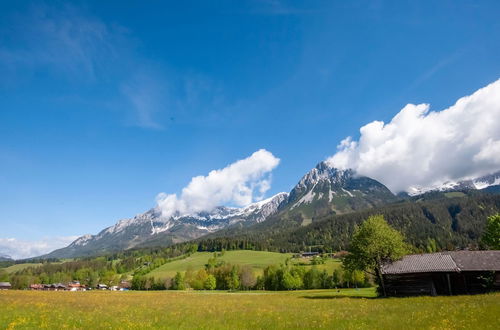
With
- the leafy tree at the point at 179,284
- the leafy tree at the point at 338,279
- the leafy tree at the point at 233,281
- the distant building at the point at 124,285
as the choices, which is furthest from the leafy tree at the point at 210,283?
the distant building at the point at 124,285

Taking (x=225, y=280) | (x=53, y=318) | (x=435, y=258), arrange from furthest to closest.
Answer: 1. (x=225, y=280)
2. (x=435, y=258)
3. (x=53, y=318)

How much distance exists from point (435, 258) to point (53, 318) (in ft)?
156

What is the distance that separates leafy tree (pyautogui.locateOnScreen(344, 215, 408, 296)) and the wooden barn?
1.23 meters

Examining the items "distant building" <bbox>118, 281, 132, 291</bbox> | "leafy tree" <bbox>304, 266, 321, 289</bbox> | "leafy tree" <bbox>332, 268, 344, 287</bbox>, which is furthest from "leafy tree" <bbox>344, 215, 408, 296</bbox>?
"distant building" <bbox>118, 281, 132, 291</bbox>

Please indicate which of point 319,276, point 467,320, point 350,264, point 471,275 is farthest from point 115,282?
point 467,320

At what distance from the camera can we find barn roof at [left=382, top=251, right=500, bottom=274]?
41156mm

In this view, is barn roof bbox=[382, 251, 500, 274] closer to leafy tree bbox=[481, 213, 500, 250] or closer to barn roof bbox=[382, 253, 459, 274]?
barn roof bbox=[382, 253, 459, 274]

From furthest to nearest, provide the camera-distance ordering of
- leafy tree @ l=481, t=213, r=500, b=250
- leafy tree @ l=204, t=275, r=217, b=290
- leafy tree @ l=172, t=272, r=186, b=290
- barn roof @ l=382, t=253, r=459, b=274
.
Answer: leafy tree @ l=172, t=272, r=186, b=290
leafy tree @ l=204, t=275, r=217, b=290
leafy tree @ l=481, t=213, r=500, b=250
barn roof @ l=382, t=253, r=459, b=274

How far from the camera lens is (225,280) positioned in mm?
131375

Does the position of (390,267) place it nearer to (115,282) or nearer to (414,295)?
(414,295)

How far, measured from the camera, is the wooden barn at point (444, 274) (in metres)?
40.8

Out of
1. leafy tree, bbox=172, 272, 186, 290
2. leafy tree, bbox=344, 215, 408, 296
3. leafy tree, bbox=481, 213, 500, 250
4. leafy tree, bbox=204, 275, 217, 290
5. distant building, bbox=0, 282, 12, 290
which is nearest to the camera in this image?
leafy tree, bbox=344, 215, 408, 296

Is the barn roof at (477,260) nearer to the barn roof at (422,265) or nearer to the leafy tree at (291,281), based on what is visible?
the barn roof at (422,265)

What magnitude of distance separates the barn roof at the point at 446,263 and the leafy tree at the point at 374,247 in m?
1.34
